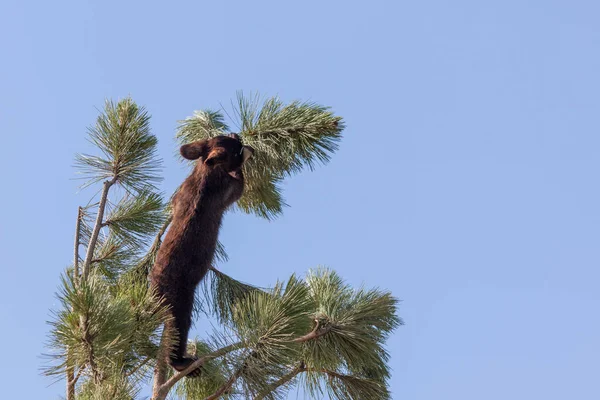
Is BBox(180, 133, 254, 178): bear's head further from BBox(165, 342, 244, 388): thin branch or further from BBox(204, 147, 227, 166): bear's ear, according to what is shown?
BBox(165, 342, 244, 388): thin branch

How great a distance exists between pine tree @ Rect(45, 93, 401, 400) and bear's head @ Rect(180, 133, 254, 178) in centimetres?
11

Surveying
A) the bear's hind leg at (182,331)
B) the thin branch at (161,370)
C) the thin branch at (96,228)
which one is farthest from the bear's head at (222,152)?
the thin branch at (161,370)

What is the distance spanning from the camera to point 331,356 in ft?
14.9

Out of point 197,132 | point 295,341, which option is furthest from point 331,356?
point 197,132

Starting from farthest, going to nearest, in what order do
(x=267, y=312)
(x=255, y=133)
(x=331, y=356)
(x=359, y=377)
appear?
(x=255, y=133) → (x=359, y=377) → (x=331, y=356) → (x=267, y=312)

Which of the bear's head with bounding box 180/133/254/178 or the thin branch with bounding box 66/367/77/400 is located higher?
the bear's head with bounding box 180/133/254/178

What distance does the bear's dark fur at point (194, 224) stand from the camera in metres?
4.69

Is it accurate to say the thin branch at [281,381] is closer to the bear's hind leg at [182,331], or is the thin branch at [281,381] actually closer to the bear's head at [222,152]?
the bear's hind leg at [182,331]

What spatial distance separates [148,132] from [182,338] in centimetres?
132

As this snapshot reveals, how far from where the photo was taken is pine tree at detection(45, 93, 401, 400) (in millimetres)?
3926

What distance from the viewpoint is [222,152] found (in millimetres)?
4934

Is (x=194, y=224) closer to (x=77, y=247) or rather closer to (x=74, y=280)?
(x=77, y=247)

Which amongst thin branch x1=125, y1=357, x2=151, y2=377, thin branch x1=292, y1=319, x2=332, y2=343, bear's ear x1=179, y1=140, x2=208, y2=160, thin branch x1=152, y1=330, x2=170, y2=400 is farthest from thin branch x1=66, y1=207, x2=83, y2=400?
thin branch x1=292, y1=319, x2=332, y2=343

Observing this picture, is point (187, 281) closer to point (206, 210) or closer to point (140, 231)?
point (206, 210)
